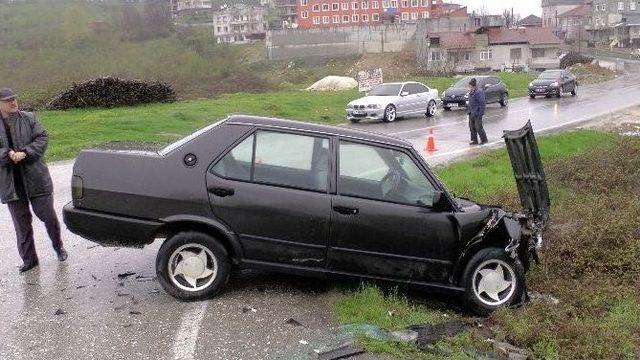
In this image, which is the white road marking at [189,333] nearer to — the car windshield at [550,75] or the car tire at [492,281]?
the car tire at [492,281]

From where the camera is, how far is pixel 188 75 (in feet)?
229

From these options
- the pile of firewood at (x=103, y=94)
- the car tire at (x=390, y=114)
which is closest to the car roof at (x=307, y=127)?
the car tire at (x=390, y=114)

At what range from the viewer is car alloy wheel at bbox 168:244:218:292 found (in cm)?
553

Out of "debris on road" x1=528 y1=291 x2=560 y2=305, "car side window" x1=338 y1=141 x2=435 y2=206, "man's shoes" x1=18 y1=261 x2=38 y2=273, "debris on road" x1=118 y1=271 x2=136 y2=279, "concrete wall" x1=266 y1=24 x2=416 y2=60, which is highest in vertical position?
"concrete wall" x1=266 y1=24 x2=416 y2=60

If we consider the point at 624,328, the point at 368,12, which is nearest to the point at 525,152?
the point at 624,328

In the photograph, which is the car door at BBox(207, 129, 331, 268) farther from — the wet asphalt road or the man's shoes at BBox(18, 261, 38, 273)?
the man's shoes at BBox(18, 261, 38, 273)

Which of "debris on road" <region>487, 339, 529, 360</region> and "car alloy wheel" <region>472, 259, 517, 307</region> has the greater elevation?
"car alloy wheel" <region>472, 259, 517, 307</region>

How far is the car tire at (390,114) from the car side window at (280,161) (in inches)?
759

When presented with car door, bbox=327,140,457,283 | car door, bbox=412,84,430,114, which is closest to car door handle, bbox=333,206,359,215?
car door, bbox=327,140,457,283

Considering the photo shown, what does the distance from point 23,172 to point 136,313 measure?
6.78ft

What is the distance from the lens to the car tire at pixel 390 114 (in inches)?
970

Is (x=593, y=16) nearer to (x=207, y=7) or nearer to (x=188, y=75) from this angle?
(x=207, y=7)

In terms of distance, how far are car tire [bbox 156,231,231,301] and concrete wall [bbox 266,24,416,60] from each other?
88.8 metres

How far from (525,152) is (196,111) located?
1966cm
